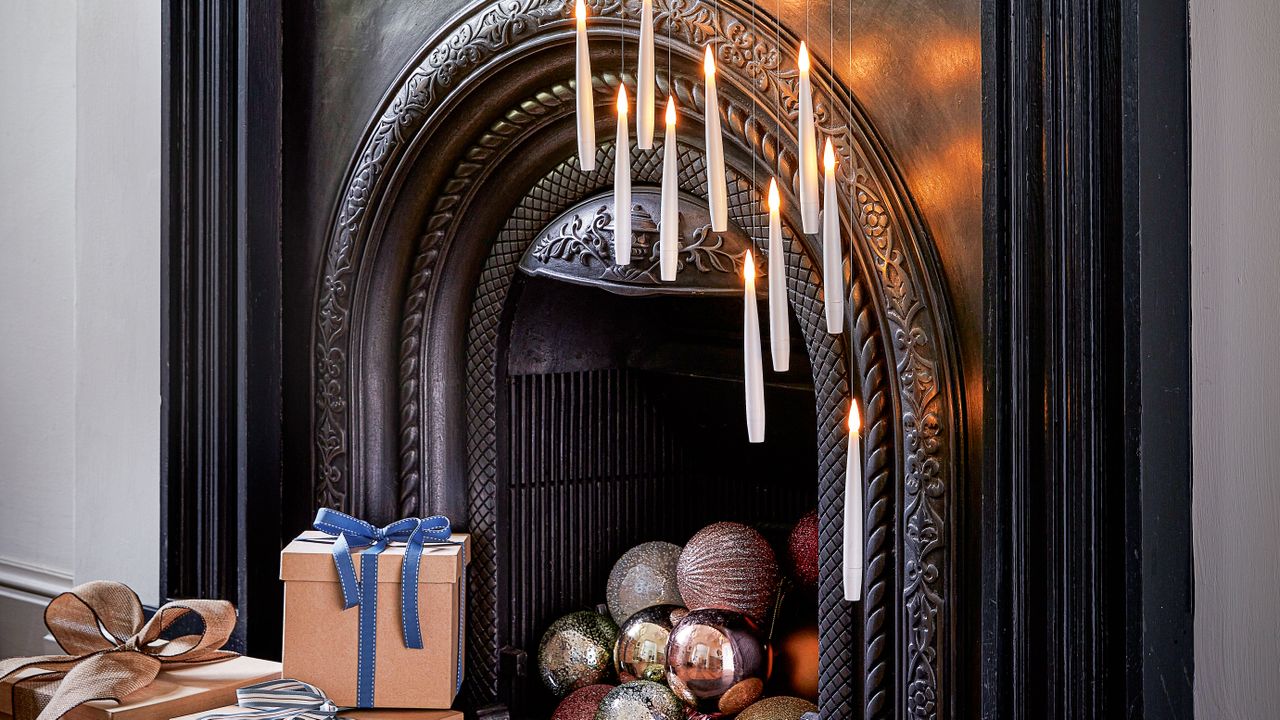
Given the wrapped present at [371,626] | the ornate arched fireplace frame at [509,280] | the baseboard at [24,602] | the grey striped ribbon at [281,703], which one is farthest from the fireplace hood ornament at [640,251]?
the baseboard at [24,602]

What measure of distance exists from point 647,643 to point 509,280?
65cm

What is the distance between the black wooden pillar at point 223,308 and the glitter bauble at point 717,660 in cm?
82

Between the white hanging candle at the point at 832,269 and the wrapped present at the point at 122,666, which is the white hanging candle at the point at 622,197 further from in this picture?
the wrapped present at the point at 122,666

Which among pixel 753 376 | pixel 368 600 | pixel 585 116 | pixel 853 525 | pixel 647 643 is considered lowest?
pixel 647 643

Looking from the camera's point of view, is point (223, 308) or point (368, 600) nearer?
point (368, 600)

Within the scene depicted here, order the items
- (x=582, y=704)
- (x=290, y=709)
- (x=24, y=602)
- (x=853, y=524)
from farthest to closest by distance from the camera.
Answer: (x=24, y=602) < (x=582, y=704) < (x=290, y=709) < (x=853, y=524)

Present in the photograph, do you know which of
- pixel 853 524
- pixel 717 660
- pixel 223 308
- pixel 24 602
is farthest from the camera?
pixel 24 602

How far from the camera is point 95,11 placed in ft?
7.94

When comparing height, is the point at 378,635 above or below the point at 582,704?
above

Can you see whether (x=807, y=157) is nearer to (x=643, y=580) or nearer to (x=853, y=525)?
(x=853, y=525)

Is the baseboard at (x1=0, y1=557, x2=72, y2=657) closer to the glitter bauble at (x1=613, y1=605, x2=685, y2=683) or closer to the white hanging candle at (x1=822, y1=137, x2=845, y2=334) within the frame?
the glitter bauble at (x1=613, y1=605, x2=685, y2=683)

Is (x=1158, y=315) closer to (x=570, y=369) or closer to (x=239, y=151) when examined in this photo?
(x=570, y=369)

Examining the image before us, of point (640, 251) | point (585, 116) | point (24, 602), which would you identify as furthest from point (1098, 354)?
point (24, 602)

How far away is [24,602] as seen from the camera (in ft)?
9.65
